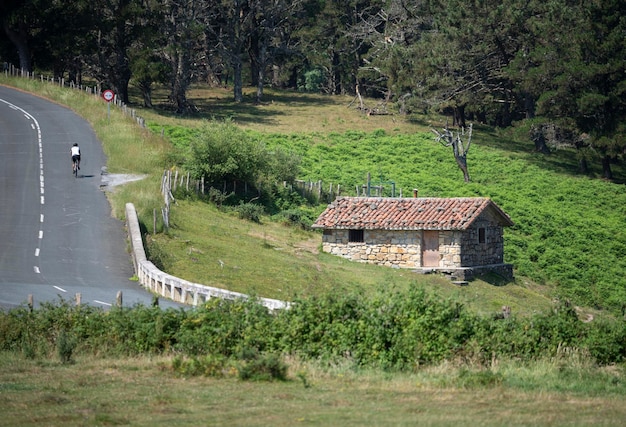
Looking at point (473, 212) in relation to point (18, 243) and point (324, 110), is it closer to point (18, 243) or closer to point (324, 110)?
point (18, 243)

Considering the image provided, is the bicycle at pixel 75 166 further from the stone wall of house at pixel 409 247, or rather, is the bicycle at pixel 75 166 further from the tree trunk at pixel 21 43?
the tree trunk at pixel 21 43

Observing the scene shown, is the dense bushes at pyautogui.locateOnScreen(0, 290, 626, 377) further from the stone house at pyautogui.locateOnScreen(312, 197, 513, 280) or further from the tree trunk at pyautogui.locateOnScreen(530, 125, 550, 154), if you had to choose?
the tree trunk at pyautogui.locateOnScreen(530, 125, 550, 154)

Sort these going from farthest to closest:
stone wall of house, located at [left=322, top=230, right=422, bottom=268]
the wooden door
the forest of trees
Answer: the forest of trees, stone wall of house, located at [left=322, top=230, right=422, bottom=268], the wooden door

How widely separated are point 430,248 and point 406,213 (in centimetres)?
222

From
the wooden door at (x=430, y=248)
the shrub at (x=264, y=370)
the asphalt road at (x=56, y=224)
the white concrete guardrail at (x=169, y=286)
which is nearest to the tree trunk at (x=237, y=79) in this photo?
the asphalt road at (x=56, y=224)

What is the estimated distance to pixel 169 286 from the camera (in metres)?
33.4

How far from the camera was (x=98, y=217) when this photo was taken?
149 ft

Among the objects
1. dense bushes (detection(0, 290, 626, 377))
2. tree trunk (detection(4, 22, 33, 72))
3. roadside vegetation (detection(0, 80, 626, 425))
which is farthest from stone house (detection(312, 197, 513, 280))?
tree trunk (detection(4, 22, 33, 72))

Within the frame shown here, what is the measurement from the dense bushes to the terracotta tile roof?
25.3 metres

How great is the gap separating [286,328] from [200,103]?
2996 inches

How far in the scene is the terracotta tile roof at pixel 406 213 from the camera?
49688 mm

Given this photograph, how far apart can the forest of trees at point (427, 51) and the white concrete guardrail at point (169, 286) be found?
45.4 m

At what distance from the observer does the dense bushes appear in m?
22.4

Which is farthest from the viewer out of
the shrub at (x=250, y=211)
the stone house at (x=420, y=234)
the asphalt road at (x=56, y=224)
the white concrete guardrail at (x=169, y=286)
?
the shrub at (x=250, y=211)
